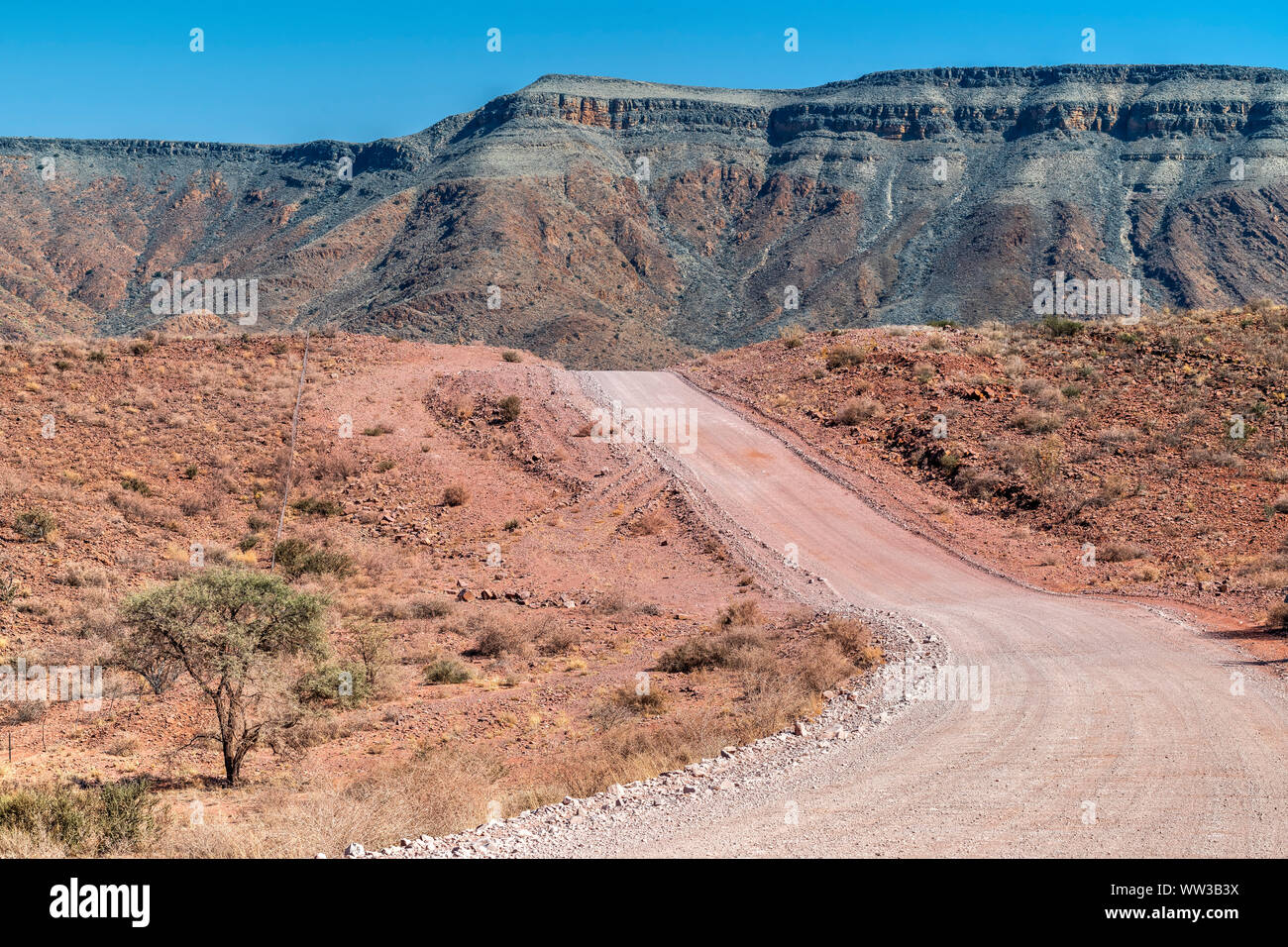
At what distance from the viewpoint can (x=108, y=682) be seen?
45.5 feet

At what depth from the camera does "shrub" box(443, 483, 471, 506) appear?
78.6ft

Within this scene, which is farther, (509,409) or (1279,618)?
(509,409)

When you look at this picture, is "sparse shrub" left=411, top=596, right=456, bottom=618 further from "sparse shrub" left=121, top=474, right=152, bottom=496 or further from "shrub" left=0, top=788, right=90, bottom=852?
"shrub" left=0, top=788, right=90, bottom=852

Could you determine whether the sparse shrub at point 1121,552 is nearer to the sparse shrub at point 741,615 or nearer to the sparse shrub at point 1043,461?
the sparse shrub at point 1043,461

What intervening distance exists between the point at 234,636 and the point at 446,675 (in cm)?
414

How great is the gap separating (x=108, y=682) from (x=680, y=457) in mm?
15483

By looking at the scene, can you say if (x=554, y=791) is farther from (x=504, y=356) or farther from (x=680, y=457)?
(x=504, y=356)

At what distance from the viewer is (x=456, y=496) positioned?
2397 centimetres

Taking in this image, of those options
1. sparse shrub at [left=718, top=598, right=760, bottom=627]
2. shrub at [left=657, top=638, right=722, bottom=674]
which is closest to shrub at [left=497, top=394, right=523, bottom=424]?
sparse shrub at [left=718, top=598, right=760, bottom=627]

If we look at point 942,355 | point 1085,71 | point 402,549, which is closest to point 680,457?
point 402,549

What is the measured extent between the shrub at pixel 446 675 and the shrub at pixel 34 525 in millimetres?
9487

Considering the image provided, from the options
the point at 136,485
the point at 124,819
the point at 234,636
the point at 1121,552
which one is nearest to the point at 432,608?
the point at 234,636

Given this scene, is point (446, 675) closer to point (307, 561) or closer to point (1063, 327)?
point (307, 561)

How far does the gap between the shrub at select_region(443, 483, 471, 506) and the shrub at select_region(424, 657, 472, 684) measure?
9505 millimetres
